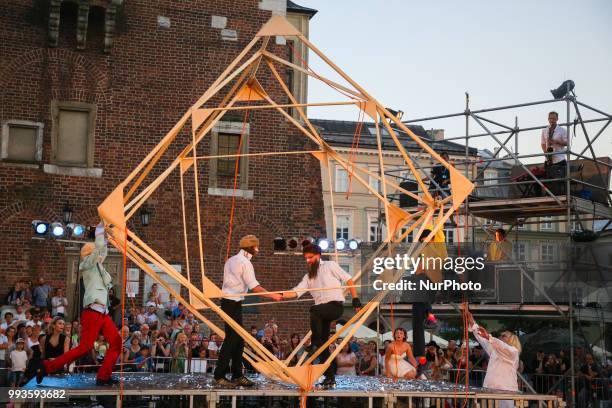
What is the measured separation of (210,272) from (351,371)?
8638mm

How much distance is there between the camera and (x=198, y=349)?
19.0 meters

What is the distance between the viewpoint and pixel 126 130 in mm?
25172

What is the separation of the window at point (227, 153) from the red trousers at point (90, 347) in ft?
42.0

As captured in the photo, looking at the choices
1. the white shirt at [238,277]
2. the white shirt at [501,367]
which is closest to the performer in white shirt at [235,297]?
the white shirt at [238,277]

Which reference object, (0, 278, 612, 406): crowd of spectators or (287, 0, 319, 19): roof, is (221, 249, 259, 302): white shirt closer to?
(0, 278, 612, 406): crowd of spectators

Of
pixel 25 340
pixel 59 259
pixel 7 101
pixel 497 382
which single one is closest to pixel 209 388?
pixel 497 382

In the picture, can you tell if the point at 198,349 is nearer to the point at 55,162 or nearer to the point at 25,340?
the point at 25,340

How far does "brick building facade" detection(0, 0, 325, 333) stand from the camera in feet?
79.4

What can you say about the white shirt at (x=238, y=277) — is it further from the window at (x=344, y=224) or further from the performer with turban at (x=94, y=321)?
the window at (x=344, y=224)

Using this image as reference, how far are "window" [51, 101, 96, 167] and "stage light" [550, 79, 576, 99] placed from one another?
37.4 ft

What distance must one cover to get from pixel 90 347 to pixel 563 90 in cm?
1099

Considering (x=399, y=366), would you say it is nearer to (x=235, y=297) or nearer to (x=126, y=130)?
(x=235, y=297)

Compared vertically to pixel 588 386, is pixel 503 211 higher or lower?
higher

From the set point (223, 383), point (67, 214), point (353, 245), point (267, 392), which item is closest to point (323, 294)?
point (223, 383)
